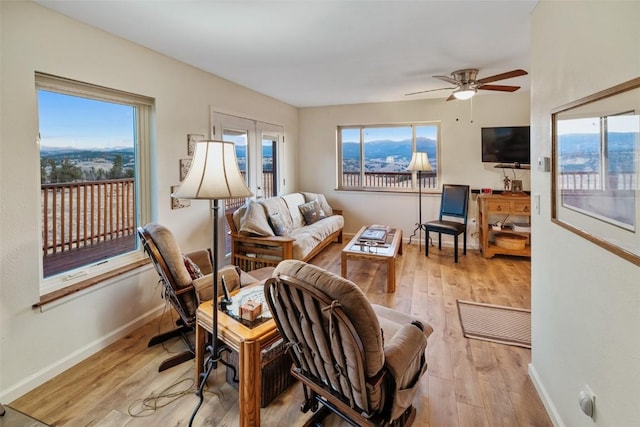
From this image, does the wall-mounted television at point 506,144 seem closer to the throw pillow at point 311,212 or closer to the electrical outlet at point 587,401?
the throw pillow at point 311,212

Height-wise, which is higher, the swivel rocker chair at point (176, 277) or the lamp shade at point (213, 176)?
the lamp shade at point (213, 176)

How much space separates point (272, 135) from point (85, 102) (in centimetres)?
299

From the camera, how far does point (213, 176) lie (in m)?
1.75

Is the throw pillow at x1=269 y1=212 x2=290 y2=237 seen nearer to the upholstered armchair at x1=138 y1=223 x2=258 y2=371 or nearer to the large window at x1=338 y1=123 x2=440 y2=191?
the upholstered armchair at x1=138 y1=223 x2=258 y2=371

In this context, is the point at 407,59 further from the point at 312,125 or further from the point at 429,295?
the point at 312,125

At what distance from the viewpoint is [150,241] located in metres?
2.14

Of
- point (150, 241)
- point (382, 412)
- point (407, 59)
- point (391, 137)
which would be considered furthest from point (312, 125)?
point (382, 412)

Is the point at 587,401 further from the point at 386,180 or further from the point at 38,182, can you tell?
the point at 386,180

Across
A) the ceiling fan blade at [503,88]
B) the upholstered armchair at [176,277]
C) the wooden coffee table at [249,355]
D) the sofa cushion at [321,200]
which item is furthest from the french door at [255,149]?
the ceiling fan blade at [503,88]

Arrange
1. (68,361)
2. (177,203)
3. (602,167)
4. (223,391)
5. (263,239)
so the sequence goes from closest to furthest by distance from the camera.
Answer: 1. (602,167)
2. (223,391)
3. (68,361)
4. (177,203)
5. (263,239)

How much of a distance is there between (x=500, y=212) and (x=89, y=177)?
493 cm

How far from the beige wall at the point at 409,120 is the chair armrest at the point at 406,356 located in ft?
13.8

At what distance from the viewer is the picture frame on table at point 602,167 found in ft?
3.48

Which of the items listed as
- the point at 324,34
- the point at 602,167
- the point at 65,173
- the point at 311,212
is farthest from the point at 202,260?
the point at 602,167
